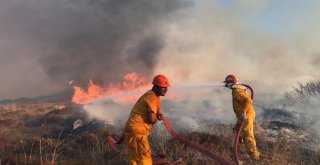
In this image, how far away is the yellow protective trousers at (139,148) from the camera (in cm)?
648

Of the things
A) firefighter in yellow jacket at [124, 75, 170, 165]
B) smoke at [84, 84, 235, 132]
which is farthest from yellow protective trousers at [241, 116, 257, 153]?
smoke at [84, 84, 235, 132]

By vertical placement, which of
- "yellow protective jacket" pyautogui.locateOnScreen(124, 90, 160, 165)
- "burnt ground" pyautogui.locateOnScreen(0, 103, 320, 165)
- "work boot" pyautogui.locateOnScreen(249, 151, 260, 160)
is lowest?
"work boot" pyautogui.locateOnScreen(249, 151, 260, 160)

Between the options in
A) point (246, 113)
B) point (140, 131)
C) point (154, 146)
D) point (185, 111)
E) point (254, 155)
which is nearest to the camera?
point (140, 131)

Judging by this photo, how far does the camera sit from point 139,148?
6.51m

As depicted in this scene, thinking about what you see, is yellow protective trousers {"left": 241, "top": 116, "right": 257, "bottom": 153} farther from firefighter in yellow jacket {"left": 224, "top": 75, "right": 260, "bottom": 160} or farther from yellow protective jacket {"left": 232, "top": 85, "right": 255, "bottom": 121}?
yellow protective jacket {"left": 232, "top": 85, "right": 255, "bottom": 121}

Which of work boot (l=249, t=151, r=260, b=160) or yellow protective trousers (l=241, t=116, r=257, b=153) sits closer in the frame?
A: work boot (l=249, t=151, r=260, b=160)

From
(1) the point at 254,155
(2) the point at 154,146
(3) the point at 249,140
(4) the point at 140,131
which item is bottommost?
(1) the point at 254,155

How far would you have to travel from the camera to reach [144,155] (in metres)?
6.50

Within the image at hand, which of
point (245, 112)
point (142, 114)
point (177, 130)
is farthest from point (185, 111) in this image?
point (142, 114)

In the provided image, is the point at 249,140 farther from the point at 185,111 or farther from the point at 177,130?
the point at 185,111

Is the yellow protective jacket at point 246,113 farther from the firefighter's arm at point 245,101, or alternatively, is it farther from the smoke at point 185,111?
the smoke at point 185,111

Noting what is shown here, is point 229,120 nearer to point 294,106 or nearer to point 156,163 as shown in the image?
point 294,106

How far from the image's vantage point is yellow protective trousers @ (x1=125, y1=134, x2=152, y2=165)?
6.48 metres

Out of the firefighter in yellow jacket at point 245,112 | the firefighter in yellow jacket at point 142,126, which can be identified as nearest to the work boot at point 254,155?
the firefighter in yellow jacket at point 245,112
